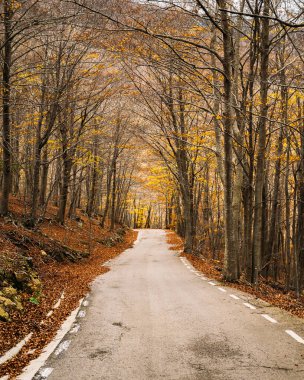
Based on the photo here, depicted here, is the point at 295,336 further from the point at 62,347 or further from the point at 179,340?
the point at 62,347

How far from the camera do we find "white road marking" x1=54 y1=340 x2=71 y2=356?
540 cm

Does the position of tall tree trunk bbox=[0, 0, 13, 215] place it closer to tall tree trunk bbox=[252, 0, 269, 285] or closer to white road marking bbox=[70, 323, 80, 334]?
tall tree trunk bbox=[252, 0, 269, 285]

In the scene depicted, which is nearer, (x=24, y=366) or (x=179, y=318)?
(x=24, y=366)

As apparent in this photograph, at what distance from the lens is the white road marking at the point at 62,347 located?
540cm

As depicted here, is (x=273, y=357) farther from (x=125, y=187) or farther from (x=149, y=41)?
(x=125, y=187)

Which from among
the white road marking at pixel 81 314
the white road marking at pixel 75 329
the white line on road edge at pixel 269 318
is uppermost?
the white line on road edge at pixel 269 318

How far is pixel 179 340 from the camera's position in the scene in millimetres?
5918

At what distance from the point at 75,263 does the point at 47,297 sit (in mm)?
7271

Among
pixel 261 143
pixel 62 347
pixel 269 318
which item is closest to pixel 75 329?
pixel 62 347

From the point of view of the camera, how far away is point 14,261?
9.95 metres

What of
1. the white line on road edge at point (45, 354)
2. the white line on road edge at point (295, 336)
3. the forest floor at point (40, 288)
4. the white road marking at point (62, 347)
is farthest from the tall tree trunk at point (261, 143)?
the white road marking at point (62, 347)

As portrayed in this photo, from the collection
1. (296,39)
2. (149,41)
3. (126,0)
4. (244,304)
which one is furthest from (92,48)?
(244,304)

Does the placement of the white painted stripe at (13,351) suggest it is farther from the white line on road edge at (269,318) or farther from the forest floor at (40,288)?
the white line on road edge at (269,318)

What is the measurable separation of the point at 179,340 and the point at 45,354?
209 cm
